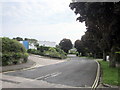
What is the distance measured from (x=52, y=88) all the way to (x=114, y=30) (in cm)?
885

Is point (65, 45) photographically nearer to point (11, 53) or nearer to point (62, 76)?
point (11, 53)

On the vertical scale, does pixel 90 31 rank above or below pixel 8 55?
above

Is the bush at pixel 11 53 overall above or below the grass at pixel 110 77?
above

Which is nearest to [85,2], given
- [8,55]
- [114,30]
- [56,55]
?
[114,30]

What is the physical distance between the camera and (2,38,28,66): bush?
1534cm

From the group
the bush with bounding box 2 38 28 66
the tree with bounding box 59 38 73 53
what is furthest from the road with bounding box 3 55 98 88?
the tree with bounding box 59 38 73 53

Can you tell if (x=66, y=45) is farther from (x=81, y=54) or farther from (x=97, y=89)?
(x=97, y=89)

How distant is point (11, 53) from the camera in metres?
16.8

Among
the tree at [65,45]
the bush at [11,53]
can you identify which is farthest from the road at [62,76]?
the tree at [65,45]

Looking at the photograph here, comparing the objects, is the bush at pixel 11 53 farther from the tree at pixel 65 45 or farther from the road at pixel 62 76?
the tree at pixel 65 45

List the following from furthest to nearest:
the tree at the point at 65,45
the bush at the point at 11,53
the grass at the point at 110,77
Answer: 1. the tree at the point at 65,45
2. the bush at the point at 11,53
3. the grass at the point at 110,77

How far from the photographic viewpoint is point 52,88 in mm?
7242

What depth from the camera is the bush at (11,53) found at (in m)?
15.3

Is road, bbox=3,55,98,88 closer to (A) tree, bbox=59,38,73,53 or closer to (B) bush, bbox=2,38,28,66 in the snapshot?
(B) bush, bbox=2,38,28,66
